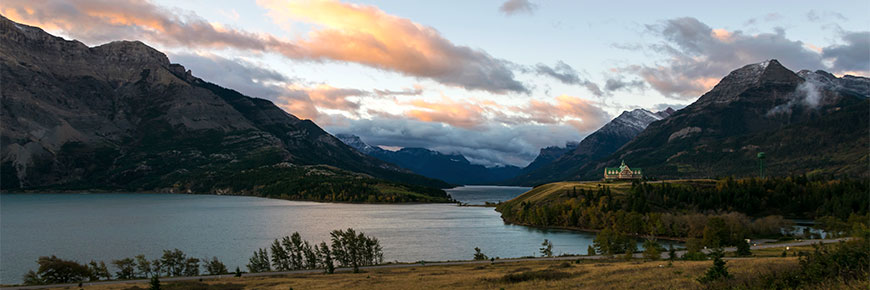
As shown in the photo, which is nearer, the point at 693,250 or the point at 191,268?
the point at 693,250

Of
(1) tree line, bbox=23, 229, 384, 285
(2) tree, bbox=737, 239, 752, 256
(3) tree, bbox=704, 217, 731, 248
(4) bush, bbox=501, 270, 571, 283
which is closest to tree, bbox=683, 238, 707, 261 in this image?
(3) tree, bbox=704, 217, 731, 248

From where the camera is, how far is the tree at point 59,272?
102 meters

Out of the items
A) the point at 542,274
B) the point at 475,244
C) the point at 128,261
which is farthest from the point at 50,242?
the point at 542,274

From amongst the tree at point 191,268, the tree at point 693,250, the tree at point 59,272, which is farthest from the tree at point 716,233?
the tree at point 59,272

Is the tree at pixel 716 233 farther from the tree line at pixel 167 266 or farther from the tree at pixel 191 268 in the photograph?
the tree at pixel 191 268

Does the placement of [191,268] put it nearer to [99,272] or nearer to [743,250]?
[99,272]

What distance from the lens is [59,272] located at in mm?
102688

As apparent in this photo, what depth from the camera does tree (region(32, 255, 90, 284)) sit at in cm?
10162

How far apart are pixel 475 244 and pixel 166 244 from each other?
342 feet

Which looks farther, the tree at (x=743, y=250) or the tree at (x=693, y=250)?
the tree at (x=743, y=250)

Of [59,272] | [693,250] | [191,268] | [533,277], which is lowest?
[191,268]

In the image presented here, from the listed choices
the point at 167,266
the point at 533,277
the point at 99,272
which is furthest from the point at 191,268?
the point at 533,277

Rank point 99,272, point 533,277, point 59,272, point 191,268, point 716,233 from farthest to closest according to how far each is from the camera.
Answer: point 716,233, point 191,268, point 99,272, point 59,272, point 533,277

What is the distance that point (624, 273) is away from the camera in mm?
62219
